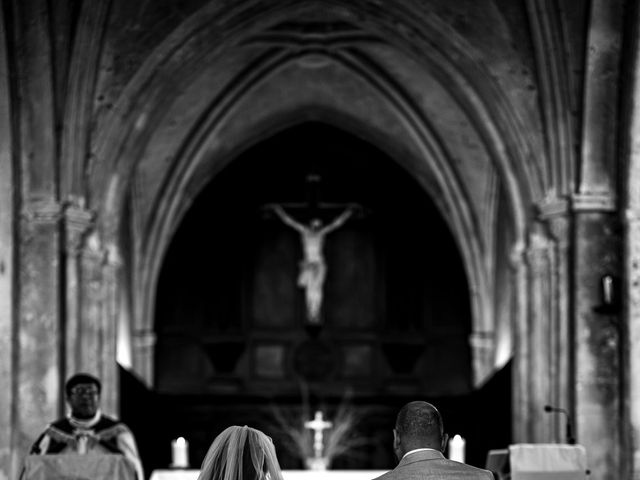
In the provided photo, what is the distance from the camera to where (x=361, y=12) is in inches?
699

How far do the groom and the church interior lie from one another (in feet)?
27.7

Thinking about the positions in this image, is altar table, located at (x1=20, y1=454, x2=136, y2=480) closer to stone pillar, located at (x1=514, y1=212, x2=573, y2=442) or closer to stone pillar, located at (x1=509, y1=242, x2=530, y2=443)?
stone pillar, located at (x1=514, y1=212, x2=573, y2=442)

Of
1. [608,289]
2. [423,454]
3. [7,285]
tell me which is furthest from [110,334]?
[423,454]

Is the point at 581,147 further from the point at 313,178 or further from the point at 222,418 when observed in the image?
the point at 222,418

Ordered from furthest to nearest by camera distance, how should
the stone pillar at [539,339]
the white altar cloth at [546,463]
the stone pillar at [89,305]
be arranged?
the stone pillar at [539,339] < the stone pillar at [89,305] < the white altar cloth at [546,463]

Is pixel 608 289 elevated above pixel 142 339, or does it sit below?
above

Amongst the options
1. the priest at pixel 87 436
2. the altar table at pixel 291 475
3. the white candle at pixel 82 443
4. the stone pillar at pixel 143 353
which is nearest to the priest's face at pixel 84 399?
the priest at pixel 87 436

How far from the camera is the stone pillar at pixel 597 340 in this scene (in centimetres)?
1418

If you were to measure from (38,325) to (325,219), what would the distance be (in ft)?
27.1

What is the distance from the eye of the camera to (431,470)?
546 cm

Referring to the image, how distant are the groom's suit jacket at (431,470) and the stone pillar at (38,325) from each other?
9.33m

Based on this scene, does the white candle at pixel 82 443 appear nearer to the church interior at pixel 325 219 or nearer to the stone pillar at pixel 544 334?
the church interior at pixel 325 219

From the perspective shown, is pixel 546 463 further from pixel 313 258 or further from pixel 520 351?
pixel 313 258

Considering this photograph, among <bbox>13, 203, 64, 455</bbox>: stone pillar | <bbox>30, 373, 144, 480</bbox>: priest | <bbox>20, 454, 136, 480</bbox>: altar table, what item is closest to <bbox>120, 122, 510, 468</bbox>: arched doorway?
<bbox>13, 203, 64, 455</bbox>: stone pillar
